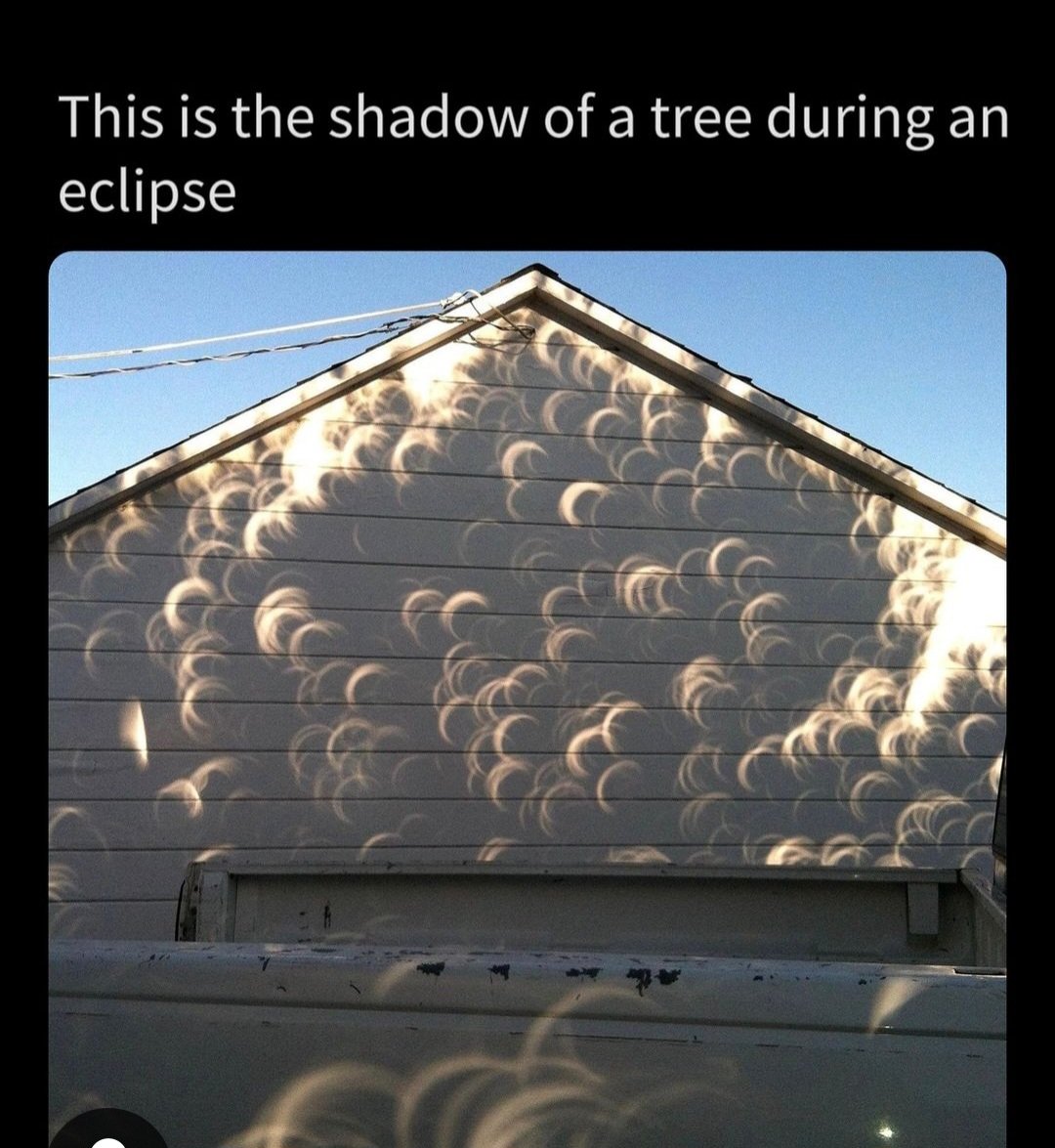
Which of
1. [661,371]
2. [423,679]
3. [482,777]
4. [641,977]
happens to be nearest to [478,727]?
[482,777]

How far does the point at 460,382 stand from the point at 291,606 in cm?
179

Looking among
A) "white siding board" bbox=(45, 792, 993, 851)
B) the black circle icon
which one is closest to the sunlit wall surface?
"white siding board" bbox=(45, 792, 993, 851)

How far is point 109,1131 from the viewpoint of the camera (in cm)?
190

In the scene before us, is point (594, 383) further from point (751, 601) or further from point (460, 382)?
point (751, 601)

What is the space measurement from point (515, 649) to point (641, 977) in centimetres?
397

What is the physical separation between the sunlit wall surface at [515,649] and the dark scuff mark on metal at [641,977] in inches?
147

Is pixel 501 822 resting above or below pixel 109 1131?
below

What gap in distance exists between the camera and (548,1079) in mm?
1867

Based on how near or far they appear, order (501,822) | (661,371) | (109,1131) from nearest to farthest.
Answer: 1. (109,1131)
2. (501,822)
3. (661,371)

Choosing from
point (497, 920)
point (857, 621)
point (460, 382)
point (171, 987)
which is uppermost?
point (460, 382)

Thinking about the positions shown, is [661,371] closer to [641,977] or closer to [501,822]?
[501,822]

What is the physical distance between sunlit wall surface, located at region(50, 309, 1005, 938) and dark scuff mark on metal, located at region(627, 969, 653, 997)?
12.3 feet

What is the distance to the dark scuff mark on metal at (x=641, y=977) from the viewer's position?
1.90 m

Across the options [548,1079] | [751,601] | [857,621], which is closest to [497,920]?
[548,1079]
